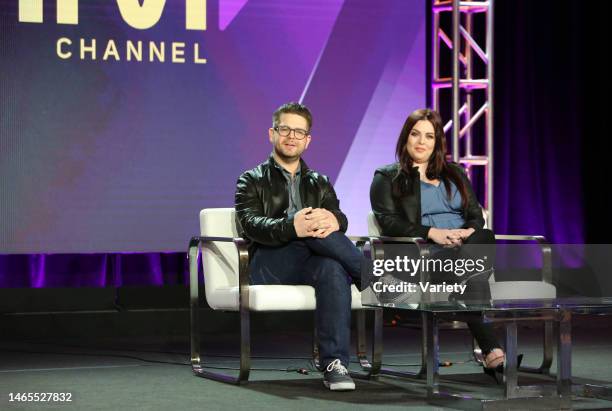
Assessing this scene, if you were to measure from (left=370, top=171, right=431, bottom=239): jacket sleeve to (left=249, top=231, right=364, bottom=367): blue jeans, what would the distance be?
392 millimetres

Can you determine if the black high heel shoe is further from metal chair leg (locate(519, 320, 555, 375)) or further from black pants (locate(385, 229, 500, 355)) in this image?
metal chair leg (locate(519, 320, 555, 375))

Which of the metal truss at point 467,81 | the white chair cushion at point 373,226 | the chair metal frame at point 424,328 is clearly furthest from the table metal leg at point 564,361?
the metal truss at point 467,81

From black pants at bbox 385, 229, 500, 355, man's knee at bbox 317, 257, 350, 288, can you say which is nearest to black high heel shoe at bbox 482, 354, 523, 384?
black pants at bbox 385, 229, 500, 355

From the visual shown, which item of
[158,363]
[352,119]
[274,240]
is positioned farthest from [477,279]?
[352,119]

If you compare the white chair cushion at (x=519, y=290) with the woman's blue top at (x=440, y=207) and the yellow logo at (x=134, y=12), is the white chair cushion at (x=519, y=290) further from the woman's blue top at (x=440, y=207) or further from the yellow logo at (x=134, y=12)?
the yellow logo at (x=134, y=12)

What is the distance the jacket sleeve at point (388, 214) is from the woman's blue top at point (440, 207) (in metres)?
0.11

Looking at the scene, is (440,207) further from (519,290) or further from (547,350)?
(547,350)

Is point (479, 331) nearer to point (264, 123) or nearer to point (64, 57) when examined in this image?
point (264, 123)

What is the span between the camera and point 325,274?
3592 millimetres

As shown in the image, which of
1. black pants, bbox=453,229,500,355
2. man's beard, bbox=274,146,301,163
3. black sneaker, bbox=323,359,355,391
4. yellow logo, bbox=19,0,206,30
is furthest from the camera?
yellow logo, bbox=19,0,206,30

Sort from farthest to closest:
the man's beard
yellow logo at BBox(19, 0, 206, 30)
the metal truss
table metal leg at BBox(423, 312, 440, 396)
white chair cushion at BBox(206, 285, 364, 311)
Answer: the metal truss, yellow logo at BBox(19, 0, 206, 30), the man's beard, white chair cushion at BBox(206, 285, 364, 311), table metal leg at BBox(423, 312, 440, 396)

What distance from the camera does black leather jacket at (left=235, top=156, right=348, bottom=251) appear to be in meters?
3.71

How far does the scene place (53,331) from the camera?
5.52 metres

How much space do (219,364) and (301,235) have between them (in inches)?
38.1
